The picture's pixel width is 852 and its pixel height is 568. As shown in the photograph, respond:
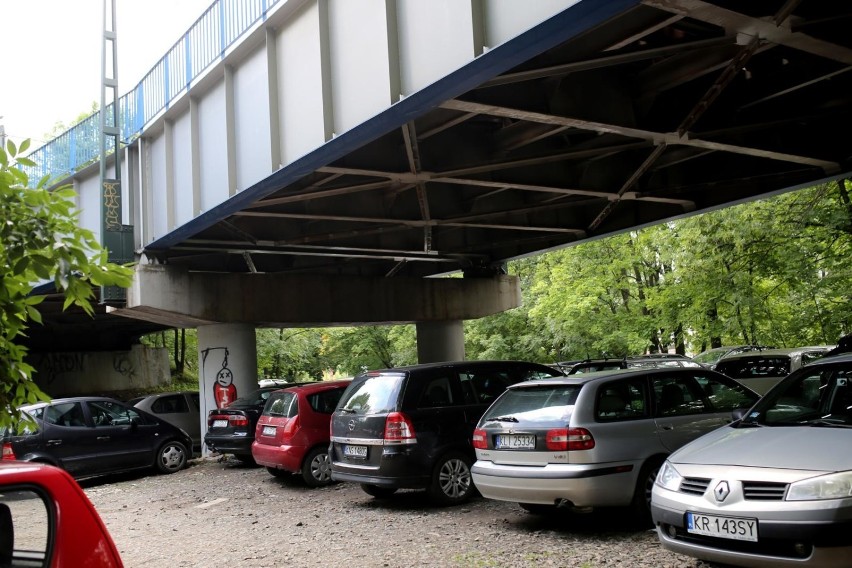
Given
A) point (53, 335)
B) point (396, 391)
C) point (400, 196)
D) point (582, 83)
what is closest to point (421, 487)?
point (396, 391)

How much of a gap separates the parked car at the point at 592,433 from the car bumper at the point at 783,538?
1.84 m

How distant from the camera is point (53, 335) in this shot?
38188 millimetres

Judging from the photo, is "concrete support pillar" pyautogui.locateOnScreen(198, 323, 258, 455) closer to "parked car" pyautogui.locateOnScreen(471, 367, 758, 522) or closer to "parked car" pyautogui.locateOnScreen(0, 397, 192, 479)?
"parked car" pyautogui.locateOnScreen(0, 397, 192, 479)

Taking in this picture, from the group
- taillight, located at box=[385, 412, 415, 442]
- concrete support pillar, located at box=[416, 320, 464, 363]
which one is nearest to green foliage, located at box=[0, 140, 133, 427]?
taillight, located at box=[385, 412, 415, 442]

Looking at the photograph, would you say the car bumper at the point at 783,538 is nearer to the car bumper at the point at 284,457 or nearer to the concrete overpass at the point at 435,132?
the concrete overpass at the point at 435,132

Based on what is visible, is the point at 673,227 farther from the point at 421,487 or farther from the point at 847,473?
the point at 847,473

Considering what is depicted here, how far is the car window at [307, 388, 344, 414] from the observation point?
485 inches

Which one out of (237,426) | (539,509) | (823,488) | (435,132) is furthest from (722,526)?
(237,426)

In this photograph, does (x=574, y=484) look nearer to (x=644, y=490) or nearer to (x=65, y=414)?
(x=644, y=490)

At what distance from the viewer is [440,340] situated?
23672 millimetres

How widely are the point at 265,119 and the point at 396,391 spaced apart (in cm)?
473

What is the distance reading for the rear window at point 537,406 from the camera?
771cm

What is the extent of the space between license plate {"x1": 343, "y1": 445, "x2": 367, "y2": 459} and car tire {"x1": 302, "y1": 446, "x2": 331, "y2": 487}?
6.78 ft

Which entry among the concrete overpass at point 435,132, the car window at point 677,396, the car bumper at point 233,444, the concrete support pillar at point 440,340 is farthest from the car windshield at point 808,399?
the concrete support pillar at point 440,340
